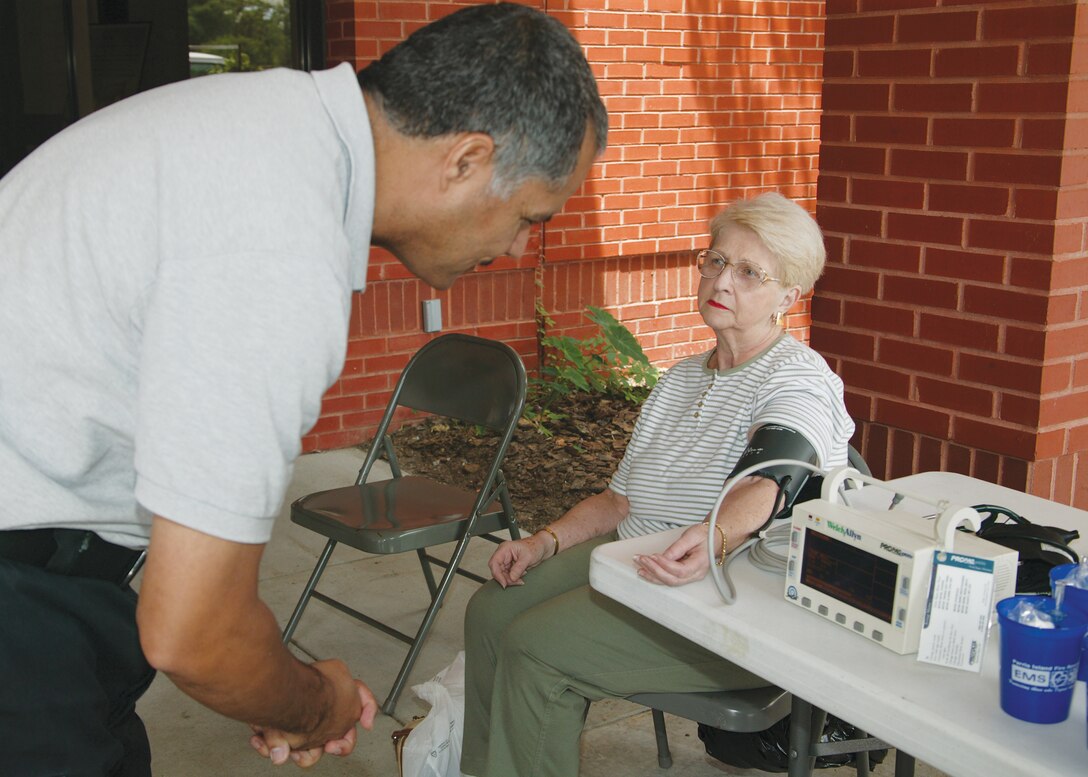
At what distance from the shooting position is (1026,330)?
313 centimetres

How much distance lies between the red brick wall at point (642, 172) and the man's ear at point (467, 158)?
167 inches

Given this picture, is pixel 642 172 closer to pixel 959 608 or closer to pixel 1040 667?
pixel 959 608

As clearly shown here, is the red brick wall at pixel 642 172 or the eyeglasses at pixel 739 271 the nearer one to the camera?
the eyeglasses at pixel 739 271

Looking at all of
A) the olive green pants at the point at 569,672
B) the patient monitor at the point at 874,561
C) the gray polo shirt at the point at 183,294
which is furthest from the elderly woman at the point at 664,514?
the gray polo shirt at the point at 183,294

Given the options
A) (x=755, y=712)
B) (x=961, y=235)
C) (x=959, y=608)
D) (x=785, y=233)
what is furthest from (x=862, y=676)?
(x=961, y=235)

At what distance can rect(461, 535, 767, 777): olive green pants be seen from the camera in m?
2.31

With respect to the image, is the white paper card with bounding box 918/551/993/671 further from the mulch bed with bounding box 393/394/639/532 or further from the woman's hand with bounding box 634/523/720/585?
the mulch bed with bounding box 393/394/639/532

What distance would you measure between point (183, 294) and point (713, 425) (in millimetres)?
1745

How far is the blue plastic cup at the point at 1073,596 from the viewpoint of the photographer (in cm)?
157

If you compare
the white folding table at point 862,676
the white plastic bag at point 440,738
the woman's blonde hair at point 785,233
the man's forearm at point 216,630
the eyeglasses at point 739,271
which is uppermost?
the woman's blonde hair at point 785,233

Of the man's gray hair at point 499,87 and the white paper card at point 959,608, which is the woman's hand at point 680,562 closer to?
the white paper card at point 959,608

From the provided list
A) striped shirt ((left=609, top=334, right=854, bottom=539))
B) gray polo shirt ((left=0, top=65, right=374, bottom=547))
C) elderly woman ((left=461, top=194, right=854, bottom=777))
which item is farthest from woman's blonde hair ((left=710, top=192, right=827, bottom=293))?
gray polo shirt ((left=0, top=65, right=374, bottom=547))

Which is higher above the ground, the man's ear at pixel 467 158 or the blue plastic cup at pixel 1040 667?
the man's ear at pixel 467 158

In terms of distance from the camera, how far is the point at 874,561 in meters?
1.72
